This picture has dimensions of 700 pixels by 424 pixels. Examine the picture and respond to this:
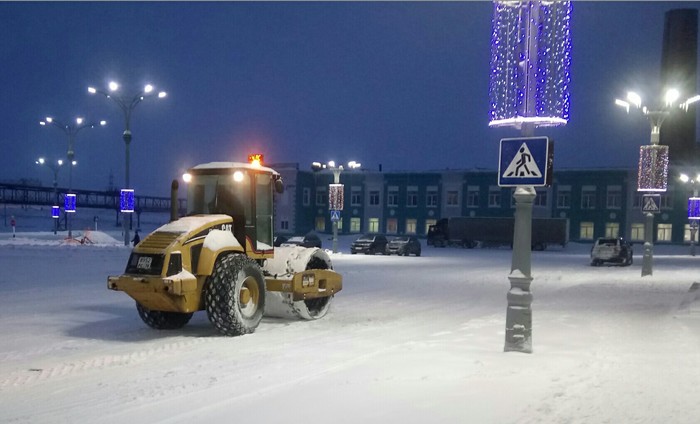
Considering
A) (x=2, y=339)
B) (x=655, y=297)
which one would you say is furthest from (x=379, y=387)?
(x=655, y=297)

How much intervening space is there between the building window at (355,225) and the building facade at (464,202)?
6 cm

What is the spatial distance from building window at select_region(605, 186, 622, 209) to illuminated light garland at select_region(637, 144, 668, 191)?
53292mm

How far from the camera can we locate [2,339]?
11.2m

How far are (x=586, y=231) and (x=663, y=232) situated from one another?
7.90 metres

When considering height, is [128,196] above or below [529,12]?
below

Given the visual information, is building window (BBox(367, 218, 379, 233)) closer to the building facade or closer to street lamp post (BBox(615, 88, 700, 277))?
the building facade

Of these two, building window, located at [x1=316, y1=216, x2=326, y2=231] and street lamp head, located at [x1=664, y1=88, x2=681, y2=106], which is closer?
street lamp head, located at [x1=664, y1=88, x2=681, y2=106]

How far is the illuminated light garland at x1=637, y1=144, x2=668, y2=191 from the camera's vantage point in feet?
77.8

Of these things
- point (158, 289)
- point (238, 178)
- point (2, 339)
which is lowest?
point (2, 339)

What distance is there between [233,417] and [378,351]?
12.6 ft

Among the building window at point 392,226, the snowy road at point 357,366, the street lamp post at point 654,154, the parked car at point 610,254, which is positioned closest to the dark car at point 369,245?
the parked car at point 610,254

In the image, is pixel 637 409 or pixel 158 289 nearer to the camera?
pixel 637 409

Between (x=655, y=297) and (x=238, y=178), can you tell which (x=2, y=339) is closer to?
(x=238, y=178)

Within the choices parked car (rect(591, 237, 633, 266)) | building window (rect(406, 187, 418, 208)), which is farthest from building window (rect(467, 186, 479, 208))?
parked car (rect(591, 237, 633, 266))
